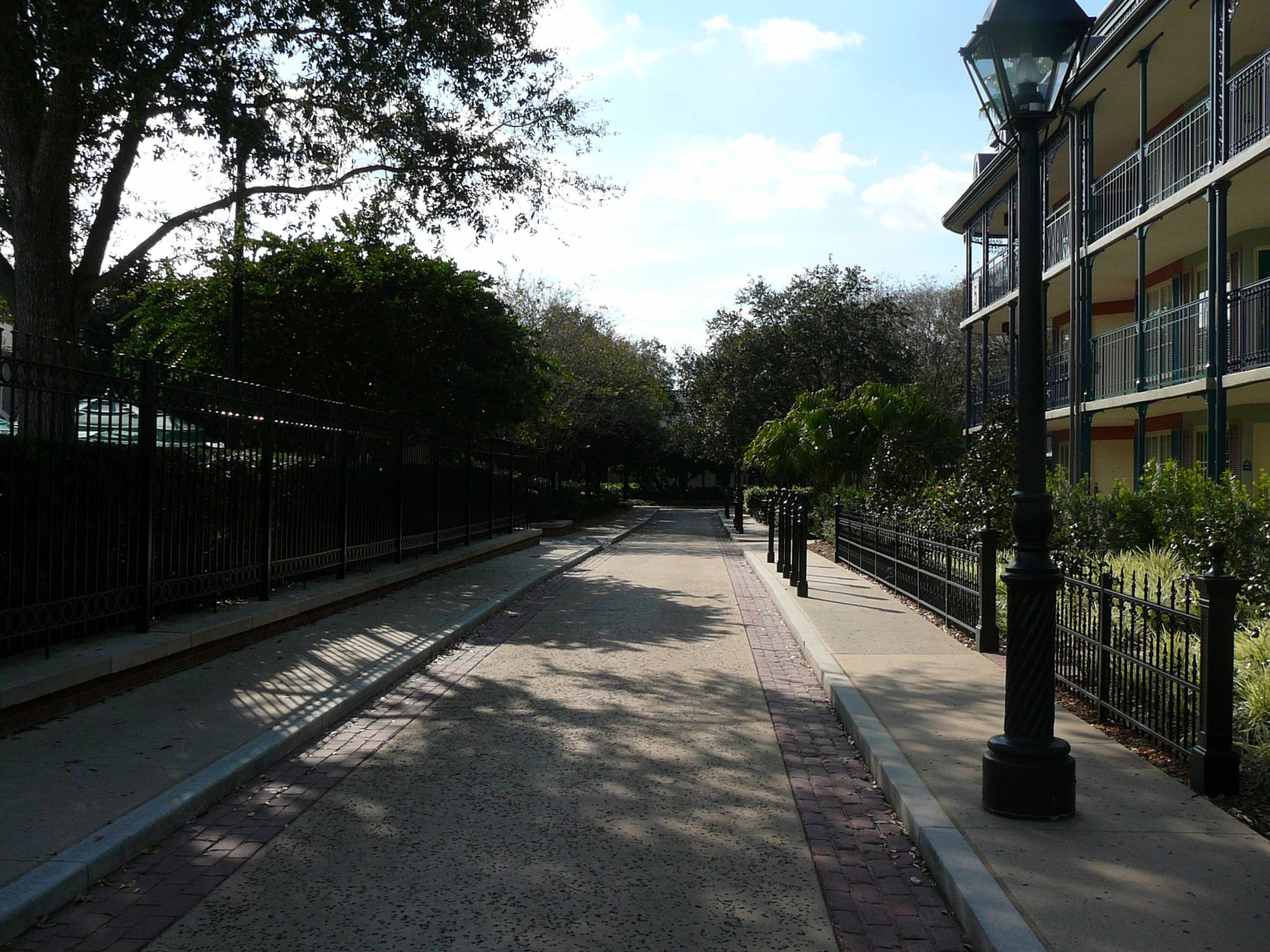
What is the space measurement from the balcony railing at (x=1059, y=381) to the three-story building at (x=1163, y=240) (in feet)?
0.17

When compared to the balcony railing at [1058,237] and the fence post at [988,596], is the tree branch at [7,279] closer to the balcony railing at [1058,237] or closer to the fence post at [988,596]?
the fence post at [988,596]

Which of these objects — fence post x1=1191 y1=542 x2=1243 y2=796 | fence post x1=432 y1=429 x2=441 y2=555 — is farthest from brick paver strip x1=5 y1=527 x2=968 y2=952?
fence post x1=432 y1=429 x2=441 y2=555

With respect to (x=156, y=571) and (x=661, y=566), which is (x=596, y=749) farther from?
(x=661, y=566)

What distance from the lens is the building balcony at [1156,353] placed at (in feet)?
56.7

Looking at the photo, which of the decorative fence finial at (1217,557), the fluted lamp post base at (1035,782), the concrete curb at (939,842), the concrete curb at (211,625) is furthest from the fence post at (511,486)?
the decorative fence finial at (1217,557)

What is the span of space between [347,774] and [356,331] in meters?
16.1

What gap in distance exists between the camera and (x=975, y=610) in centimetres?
1050

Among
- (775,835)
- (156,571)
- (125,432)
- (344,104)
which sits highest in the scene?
(344,104)

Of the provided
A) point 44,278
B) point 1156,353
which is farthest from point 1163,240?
point 44,278

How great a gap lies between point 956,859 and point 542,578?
1326 centimetres

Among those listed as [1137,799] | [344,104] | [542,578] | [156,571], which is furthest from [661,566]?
[1137,799]

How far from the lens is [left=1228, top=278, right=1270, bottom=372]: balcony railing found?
14758 millimetres

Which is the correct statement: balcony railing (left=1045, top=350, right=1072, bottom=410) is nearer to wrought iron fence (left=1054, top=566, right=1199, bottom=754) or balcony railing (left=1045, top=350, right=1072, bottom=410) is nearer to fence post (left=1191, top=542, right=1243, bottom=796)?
wrought iron fence (left=1054, top=566, right=1199, bottom=754)

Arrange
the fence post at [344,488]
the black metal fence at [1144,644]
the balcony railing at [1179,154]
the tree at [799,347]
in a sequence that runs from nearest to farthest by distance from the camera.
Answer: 1. the black metal fence at [1144,644]
2. the fence post at [344,488]
3. the balcony railing at [1179,154]
4. the tree at [799,347]
